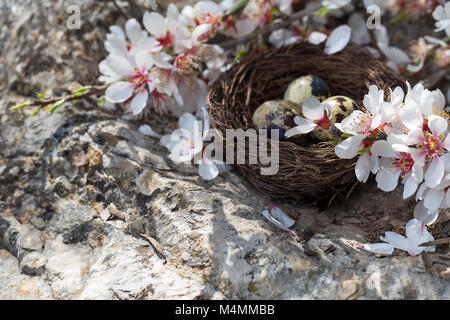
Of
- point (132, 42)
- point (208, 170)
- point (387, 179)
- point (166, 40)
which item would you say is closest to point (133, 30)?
point (132, 42)

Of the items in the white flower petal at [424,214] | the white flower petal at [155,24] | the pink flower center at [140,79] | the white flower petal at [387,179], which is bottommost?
the white flower petal at [424,214]

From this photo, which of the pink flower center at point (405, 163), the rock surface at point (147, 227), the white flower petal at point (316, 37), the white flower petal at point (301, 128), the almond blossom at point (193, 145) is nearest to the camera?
the rock surface at point (147, 227)

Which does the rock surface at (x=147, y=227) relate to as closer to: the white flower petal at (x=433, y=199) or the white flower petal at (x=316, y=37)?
the white flower petal at (x=433, y=199)

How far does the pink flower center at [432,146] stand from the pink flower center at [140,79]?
0.99 metres

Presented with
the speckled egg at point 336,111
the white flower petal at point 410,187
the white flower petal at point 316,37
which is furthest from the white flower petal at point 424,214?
the white flower petal at point 316,37

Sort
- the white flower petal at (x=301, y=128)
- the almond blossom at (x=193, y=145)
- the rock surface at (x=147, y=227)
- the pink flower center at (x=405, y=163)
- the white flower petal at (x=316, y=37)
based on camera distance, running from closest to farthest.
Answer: the rock surface at (x=147, y=227)
the pink flower center at (x=405, y=163)
the white flower petal at (x=301, y=128)
the almond blossom at (x=193, y=145)
the white flower petal at (x=316, y=37)

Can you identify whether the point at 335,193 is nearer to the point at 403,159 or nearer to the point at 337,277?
the point at 403,159

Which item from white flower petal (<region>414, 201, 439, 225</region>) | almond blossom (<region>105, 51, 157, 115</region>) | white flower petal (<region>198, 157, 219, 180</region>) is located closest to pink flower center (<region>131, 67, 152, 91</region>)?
almond blossom (<region>105, 51, 157, 115</region>)

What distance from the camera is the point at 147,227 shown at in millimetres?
1508

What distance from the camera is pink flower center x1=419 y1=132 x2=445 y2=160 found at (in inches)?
A: 53.0

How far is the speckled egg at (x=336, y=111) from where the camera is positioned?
165 centimetres

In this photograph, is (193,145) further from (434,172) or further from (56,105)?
(434,172)

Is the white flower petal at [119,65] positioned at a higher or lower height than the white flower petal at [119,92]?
higher
